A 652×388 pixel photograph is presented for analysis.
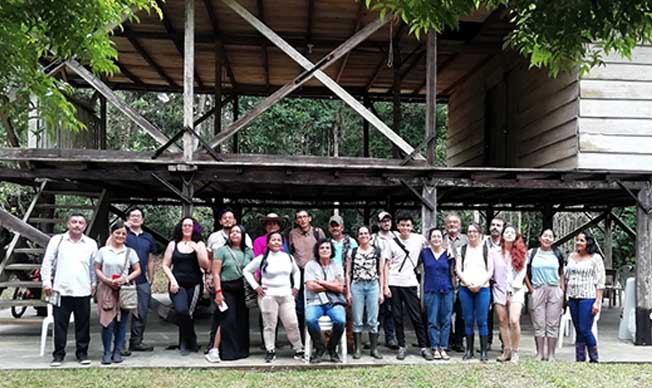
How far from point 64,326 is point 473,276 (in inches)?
176

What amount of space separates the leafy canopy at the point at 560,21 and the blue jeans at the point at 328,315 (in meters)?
3.91

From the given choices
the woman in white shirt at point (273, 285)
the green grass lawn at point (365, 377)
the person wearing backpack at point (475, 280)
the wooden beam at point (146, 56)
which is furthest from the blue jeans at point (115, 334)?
the wooden beam at point (146, 56)

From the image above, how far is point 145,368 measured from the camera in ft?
20.8

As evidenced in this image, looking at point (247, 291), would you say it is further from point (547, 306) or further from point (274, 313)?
point (547, 306)

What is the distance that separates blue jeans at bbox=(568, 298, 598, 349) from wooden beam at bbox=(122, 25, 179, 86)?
A: 6880 mm

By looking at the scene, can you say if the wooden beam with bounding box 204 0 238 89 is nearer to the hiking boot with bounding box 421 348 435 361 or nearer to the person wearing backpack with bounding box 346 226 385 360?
the person wearing backpack with bounding box 346 226 385 360

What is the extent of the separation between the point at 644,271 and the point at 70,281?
7.48 m

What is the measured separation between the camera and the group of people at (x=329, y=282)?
257 inches

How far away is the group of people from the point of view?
21.4 feet

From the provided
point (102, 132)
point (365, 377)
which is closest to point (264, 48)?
point (102, 132)

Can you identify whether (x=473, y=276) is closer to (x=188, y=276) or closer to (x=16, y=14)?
(x=188, y=276)

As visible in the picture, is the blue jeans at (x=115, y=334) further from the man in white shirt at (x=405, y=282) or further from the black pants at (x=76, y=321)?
the man in white shirt at (x=405, y=282)

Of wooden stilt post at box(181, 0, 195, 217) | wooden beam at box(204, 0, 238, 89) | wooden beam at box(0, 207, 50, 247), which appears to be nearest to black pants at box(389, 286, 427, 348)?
wooden stilt post at box(181, 0, 195, 217)

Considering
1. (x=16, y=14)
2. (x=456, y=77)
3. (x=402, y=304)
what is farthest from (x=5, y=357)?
(x=456, y=77)
